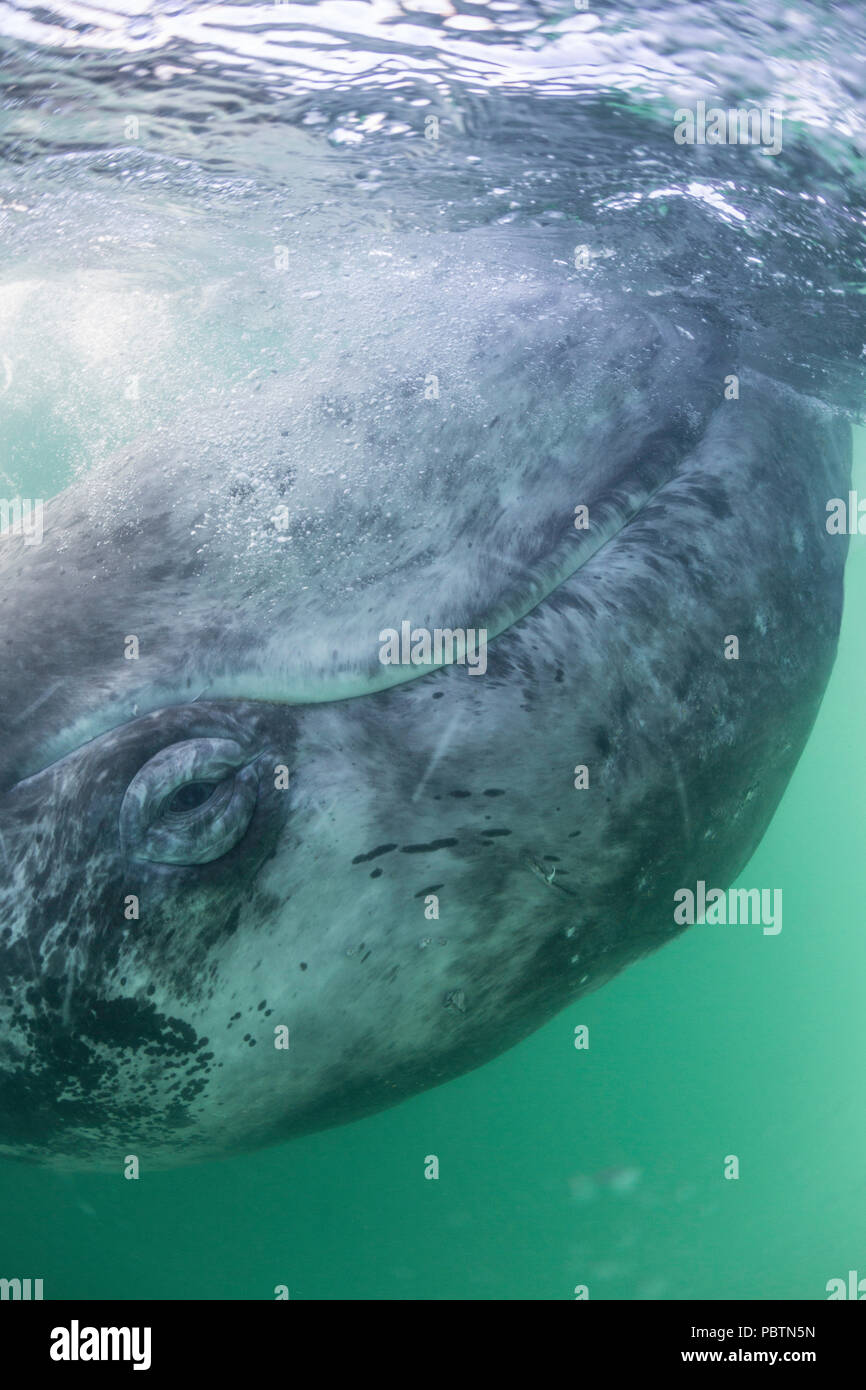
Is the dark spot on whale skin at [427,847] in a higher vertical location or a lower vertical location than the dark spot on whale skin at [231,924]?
higher

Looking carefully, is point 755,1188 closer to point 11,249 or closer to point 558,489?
point 558,489

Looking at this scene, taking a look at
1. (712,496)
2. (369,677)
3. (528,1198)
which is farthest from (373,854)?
(528,1198)

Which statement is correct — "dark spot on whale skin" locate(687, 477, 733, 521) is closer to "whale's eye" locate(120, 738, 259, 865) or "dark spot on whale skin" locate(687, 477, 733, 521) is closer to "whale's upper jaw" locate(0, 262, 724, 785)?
"whale's upper jaw" locate(0, 262, 724, 785)

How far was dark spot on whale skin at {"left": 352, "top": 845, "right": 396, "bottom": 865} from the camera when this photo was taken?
3734mm

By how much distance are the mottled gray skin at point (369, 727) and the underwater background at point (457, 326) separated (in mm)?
639

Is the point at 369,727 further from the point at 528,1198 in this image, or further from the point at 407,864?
the point at 528,1198

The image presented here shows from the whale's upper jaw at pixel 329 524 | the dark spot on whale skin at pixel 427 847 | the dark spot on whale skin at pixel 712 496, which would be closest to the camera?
the whale's upper jaw at pixel 329 524

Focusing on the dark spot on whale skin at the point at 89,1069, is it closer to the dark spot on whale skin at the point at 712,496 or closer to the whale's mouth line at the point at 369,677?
the whale's mouth line at the point at 369,677

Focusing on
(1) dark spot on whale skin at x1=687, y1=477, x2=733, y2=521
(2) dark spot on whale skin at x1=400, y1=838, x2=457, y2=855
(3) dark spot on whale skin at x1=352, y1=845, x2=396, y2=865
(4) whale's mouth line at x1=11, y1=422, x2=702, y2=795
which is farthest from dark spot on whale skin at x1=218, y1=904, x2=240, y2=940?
(1) dark spot on whale skin at x1=687, y1=477, x2=733, y2=521

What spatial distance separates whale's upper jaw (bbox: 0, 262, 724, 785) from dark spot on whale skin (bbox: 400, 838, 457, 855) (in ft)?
2.19

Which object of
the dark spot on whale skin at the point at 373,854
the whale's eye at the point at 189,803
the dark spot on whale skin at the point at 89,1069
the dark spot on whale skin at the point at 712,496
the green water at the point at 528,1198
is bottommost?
the green water at the point at 528,1198

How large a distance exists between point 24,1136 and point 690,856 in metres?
3.12

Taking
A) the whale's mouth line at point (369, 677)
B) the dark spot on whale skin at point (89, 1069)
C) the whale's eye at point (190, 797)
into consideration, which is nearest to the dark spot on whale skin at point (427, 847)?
the whale's mouth line at point (369, 677)

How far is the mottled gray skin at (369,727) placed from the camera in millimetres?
3457
